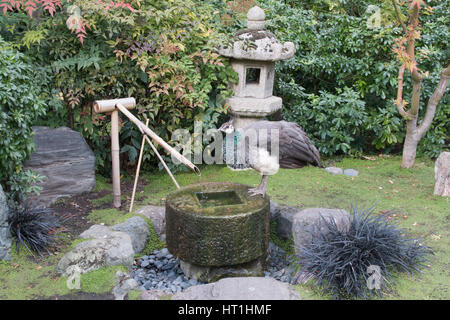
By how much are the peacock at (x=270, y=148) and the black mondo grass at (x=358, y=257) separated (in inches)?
32.3

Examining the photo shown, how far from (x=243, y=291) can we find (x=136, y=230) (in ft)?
6.03

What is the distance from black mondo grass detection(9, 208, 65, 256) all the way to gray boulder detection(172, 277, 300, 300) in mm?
1775

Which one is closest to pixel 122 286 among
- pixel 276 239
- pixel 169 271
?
pixel 169 271

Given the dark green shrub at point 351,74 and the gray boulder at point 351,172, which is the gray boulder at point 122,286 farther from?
the dark green shrub at point 351,74

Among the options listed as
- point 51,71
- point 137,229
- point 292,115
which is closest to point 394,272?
point 137,229

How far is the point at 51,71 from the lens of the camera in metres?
6.23

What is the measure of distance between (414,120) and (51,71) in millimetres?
5322

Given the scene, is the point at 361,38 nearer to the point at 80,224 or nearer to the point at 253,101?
the point at 253,101

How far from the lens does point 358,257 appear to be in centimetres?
433

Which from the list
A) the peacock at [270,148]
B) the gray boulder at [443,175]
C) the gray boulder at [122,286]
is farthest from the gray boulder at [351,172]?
the gray boulder at [122,286]

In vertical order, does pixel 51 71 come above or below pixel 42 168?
above

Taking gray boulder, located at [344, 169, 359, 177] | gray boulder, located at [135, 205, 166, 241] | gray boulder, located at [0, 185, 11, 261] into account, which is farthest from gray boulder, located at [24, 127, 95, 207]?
gray boulder, located at [344, 169, 359, 177]

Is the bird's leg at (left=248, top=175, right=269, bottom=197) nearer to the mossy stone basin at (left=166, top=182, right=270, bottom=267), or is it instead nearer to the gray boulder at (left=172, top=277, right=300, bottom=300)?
the mossy stone basin at (left=166, top=182, right=270, bottom=267)

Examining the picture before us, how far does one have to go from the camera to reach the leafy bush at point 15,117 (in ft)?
16.4
